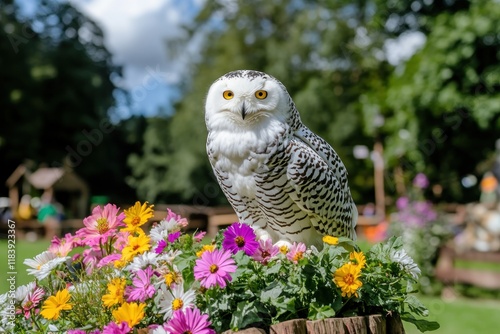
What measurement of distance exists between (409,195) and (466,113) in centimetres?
324

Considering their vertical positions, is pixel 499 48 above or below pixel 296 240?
above

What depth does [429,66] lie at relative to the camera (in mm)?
11969

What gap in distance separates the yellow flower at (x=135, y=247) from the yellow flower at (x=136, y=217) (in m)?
0.09

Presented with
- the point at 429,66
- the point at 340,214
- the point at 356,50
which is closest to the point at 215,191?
the point at 356,50

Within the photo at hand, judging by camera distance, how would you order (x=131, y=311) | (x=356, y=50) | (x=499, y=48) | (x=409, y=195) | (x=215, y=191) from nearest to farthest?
(x=131, y=311) < (x=409, y=195) < (x=499, y=48) < (x=356, y=50) < (x=215, y=191)

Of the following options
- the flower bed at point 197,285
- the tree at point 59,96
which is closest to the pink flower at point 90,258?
the flower bed at point 197,285

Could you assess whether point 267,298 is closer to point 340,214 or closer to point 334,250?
point 334,250

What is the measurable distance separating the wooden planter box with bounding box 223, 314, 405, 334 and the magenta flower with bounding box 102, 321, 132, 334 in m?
0.29

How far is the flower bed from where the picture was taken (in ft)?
5.77

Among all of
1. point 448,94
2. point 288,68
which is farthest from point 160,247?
point 288,68

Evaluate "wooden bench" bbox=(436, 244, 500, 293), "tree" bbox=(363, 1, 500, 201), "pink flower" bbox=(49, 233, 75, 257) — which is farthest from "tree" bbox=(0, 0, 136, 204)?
"pink flower" bbox=(49, 233, 75, 257)

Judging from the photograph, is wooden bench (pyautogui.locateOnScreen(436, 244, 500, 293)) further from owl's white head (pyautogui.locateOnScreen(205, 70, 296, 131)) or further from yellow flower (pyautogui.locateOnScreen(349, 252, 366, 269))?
yellow flower (pyautogui.locateOnScreen(349, 252, 366, 269))

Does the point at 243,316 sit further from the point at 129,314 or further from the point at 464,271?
the point at 464,271

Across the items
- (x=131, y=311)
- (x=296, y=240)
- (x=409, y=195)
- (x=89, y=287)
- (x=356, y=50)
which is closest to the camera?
(x=131, y=311)
